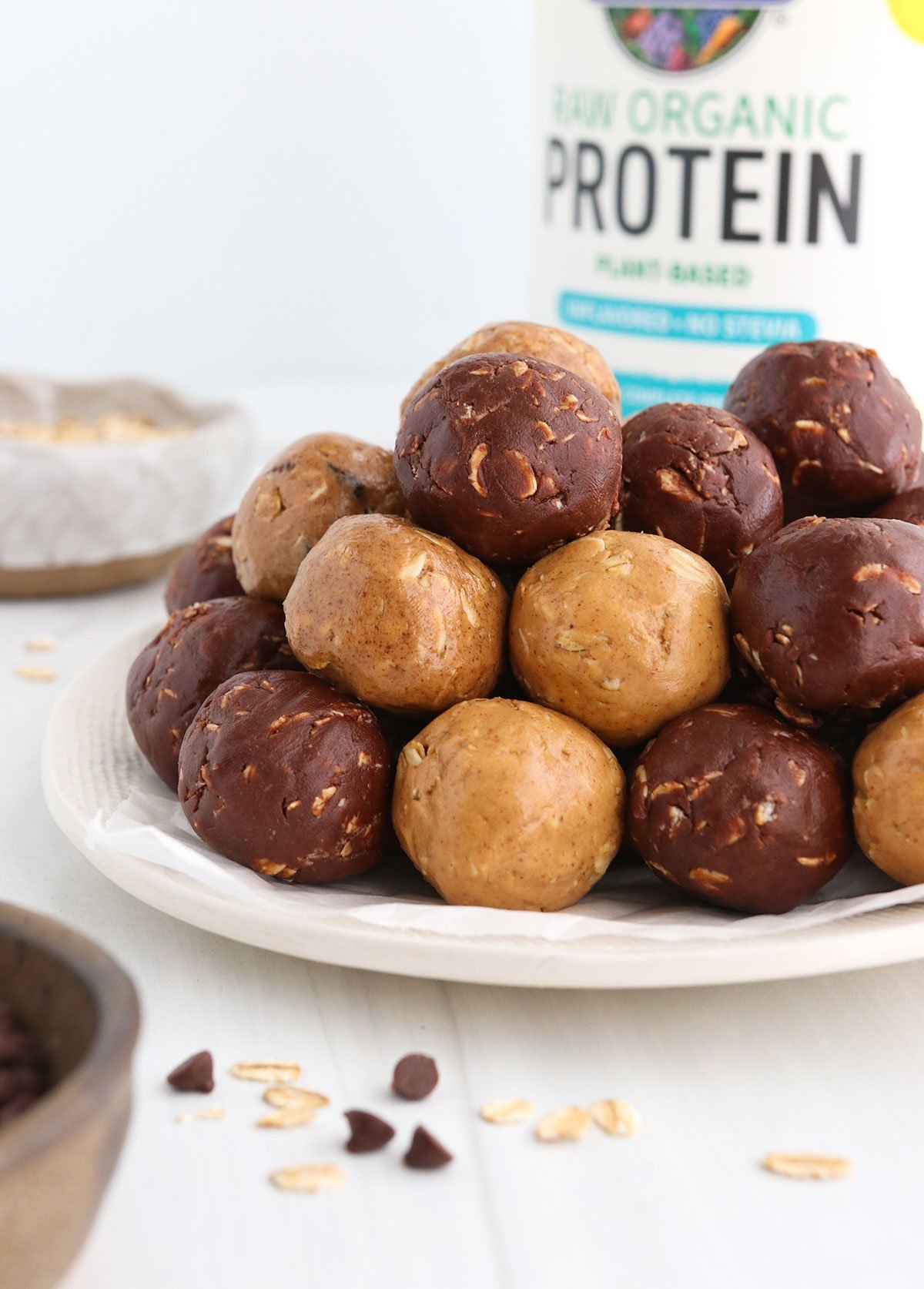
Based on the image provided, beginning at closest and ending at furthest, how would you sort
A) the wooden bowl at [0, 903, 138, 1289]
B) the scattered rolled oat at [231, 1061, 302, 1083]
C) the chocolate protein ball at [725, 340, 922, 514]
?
the wooden bowl at [0, 903, 138, 1289], the scattered rolled oat at [231, 1061, 302, 1083], the chocolate protein ball at [725, 340, 922, 514]

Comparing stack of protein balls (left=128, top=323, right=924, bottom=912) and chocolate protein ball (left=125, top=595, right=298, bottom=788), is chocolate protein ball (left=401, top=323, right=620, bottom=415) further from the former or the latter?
chocolate protein ball (left=125, top=595, right=298, bottom=788)

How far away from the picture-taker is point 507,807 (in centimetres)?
72

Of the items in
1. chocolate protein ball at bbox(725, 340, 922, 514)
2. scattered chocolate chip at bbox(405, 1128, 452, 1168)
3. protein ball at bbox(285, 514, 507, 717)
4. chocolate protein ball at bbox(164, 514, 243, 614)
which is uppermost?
chocolate protein ball at bbox(725, 340, 922, 514)

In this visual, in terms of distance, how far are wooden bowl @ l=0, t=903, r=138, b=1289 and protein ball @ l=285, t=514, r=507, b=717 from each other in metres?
0.25

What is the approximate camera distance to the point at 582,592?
2.54 ft

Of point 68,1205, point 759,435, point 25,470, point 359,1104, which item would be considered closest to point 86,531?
point 25,470

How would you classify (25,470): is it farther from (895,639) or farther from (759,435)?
(895,639)

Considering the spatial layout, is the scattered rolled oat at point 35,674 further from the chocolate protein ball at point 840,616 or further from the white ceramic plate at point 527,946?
the chocolate protein ball at point 840,616

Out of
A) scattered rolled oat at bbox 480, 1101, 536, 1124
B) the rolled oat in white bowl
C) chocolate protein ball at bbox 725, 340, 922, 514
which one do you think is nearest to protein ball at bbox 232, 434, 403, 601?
chocolate protein ball at bbox 725, 340, 922, 514

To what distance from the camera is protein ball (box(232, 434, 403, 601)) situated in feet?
2.84

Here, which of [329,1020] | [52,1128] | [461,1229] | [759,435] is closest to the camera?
[52,1128]

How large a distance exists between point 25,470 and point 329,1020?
834 millimetres

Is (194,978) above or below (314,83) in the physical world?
below

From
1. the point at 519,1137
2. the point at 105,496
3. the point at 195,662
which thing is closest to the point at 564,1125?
the point at 519,1137
